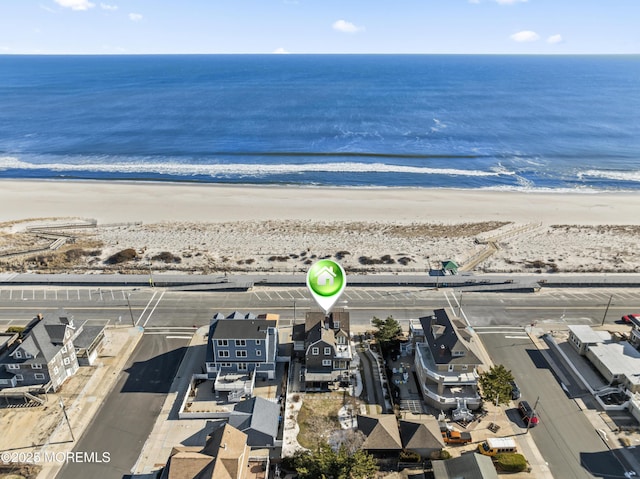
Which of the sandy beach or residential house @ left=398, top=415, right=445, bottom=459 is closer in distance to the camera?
residential house @ left=398, top=415, right=445, bottom=459

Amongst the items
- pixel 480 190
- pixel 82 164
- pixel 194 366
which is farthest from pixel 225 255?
pixel 82 164

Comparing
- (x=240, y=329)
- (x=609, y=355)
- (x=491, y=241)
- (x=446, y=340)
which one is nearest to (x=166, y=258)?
(x=240, y=329)

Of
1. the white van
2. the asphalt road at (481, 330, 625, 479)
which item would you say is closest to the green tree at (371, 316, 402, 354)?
the asphalt road at (481, 330, 625, 479)

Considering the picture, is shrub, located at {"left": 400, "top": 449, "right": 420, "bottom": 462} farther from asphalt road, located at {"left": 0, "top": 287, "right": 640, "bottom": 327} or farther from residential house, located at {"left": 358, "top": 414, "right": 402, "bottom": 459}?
asphalt road, located at {"left": 0, "top": 287, "right": 640, "bottom": 327}

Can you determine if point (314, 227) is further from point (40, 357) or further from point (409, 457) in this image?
point (409, 457)

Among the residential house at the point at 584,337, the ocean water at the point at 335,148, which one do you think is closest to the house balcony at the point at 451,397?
the residential house at the point at 584,337

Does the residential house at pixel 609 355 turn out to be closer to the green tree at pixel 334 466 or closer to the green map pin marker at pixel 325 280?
the green tree at pixel 334 466
